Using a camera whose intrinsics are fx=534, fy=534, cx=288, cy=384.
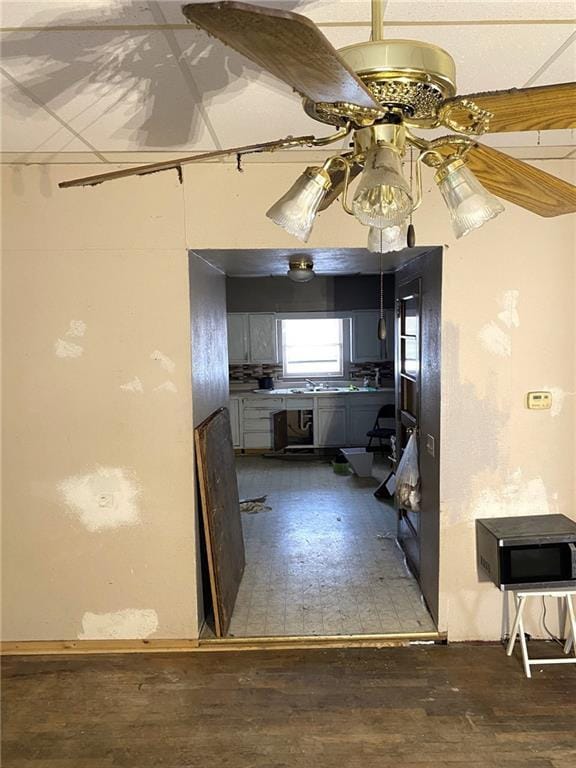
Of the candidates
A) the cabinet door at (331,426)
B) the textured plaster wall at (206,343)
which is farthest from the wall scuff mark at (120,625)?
the cabinet door at (331,426)

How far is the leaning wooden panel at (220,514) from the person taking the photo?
2994mm

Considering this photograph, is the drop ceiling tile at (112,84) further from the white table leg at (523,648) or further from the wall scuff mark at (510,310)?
the white table leg at (523,648)

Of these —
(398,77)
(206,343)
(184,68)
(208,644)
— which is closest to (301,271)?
(206,343)

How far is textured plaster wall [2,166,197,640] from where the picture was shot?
2805 mm

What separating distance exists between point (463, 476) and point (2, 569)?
2596 mm

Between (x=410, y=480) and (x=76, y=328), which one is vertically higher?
(x=76, y=328)

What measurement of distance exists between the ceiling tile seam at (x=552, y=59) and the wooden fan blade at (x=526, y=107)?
51 cm

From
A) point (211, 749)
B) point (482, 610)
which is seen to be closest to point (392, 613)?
point (482, 610)

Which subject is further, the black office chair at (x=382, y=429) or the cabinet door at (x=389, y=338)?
the cabinet door at (x=389, y=338)

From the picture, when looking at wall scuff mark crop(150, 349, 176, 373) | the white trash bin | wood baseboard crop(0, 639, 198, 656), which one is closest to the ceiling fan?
wall scuff mark crop(150, 349, 176, 373)

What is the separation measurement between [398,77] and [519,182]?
608mm

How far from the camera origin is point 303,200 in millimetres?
1234

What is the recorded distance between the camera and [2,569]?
2957mm

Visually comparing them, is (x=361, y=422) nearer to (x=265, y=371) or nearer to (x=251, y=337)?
(x=265, y=371)
